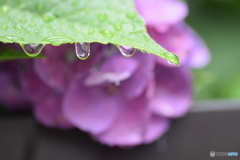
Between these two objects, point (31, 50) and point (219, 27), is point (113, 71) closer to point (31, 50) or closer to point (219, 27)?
point (31, 50)

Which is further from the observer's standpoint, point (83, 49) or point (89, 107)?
point (89, 107)

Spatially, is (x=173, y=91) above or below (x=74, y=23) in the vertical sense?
below

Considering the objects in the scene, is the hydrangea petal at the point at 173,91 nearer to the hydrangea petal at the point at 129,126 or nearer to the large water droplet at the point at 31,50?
the hydrangea petal at the point at 129,126

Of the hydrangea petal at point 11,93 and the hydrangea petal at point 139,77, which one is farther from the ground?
the hydrangea petal at point 139,77

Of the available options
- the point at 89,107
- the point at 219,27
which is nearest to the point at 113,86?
the point at 89,107

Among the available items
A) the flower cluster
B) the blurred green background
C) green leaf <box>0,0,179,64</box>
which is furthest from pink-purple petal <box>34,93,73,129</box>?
the blurred green background

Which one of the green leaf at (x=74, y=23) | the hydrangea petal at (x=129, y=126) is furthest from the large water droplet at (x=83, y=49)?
the hydrangea petal at (x=129, y=126)

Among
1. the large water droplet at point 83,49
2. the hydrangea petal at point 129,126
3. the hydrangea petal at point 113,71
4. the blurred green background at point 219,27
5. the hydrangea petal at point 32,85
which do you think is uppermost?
the large water droplet at point 83,49
